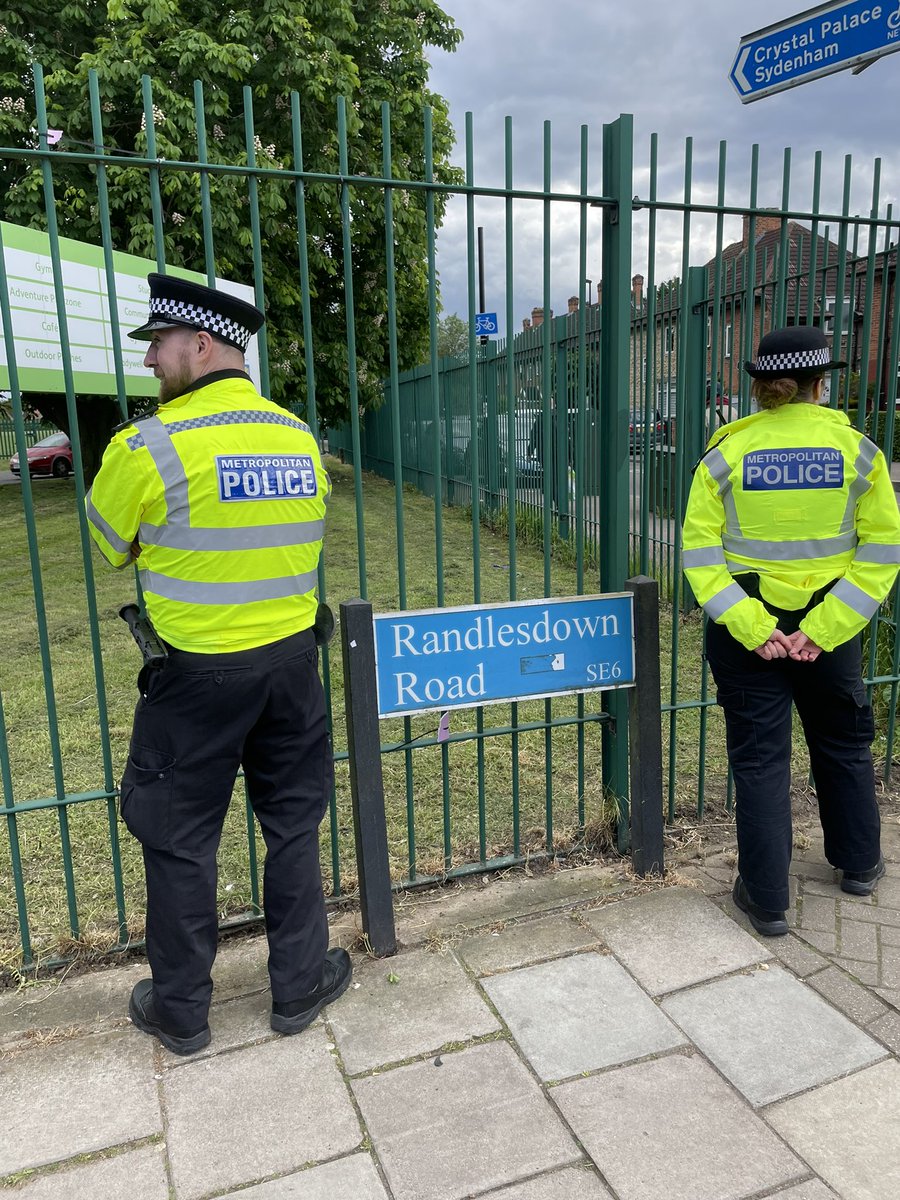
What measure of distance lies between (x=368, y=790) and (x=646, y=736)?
1.07m

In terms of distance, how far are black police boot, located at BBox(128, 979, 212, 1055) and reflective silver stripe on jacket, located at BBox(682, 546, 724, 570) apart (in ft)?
6.65

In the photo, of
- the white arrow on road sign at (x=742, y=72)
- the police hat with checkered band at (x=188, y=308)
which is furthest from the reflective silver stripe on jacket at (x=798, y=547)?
the white arrow on road sign at (x=742, y=72)

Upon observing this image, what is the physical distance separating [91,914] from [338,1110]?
132cm

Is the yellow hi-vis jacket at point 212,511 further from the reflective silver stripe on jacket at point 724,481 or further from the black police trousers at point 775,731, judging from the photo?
the black police trousers at point 775,731

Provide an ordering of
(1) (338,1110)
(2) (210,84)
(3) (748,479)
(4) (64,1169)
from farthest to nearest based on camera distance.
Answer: (2) (210,84), (3) (748,479), (1) (338,1110), (4) (64,1169)

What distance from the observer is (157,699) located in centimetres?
225

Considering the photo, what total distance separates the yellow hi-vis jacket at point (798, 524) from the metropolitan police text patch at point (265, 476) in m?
1.27

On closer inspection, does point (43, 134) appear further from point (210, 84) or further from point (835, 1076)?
point (210, 84)

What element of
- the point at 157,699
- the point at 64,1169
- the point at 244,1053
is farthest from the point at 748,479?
the point at 64,1169

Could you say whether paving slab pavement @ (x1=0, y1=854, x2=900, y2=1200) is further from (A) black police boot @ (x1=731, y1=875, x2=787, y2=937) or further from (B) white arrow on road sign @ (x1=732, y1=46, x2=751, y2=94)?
(B) white arrow on road sign @ (x1=732, y1=46, x2=751, y2=94)

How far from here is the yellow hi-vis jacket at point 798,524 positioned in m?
2.67

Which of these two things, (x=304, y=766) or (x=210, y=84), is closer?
(x=304, y=766)

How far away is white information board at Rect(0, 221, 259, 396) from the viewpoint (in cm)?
304

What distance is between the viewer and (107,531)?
2.18 metres
